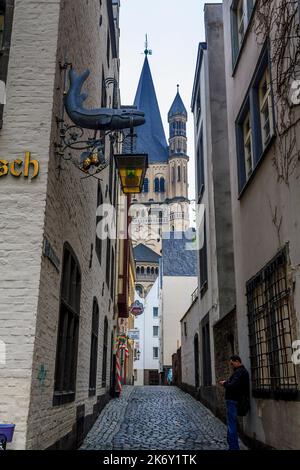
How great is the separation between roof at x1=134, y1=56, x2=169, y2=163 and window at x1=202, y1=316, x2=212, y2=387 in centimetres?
9554

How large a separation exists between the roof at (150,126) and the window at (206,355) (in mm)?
95544

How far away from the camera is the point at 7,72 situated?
22.7ft

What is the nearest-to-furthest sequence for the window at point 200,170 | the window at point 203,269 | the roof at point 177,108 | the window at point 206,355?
1. the window at point 206,355
2. the window at point 203,269
3. the window at point 200,170
4. the roof at point 177,108

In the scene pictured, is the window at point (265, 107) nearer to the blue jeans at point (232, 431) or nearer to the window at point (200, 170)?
the blue jeans at point (232, 431)

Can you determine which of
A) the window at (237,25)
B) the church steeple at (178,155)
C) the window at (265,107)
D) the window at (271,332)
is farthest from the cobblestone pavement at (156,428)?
the church steeple at (178,155)

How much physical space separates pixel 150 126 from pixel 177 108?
6.67 metres

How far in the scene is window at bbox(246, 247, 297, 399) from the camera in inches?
271

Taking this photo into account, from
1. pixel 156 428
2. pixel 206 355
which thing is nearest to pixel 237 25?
pixel 156 428

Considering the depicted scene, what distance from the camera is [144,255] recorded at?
97.6 metres

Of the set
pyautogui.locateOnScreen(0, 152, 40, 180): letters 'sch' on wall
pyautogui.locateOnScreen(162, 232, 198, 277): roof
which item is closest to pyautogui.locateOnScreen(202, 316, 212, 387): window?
pyautogui.locateOnScreen(0, 152, 40, 180): letters 'sch' on wall

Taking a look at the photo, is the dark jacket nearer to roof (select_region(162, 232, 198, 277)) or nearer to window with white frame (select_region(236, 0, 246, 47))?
window with white frame (select_region(236, 0, 246, 47))

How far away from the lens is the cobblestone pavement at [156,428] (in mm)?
9422

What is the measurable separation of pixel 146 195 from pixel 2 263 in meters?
107
